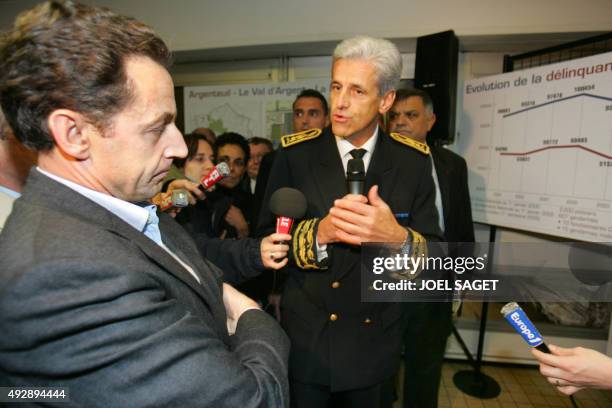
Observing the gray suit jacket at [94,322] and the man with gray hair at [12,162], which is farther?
the man with gray hair at [12,162]

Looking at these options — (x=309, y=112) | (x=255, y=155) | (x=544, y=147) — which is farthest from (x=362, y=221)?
(x=255, y=155)

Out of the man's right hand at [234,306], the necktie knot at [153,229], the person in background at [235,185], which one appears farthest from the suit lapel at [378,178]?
the person in background at [235,185]

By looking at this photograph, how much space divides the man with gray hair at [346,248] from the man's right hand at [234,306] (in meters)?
0.34

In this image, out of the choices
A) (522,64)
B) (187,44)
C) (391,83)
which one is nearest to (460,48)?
(522,64)

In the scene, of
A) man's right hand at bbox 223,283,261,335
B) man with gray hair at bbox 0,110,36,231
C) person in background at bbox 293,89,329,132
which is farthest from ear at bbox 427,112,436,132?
man with gray hair at bbox 0,110,36,231

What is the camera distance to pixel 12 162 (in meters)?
1.03

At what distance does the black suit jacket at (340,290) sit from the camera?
135 centimetres

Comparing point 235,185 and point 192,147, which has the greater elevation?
point 192,147

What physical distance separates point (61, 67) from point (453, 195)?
218 cm

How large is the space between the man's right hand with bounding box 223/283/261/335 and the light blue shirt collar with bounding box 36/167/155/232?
1.02 ft

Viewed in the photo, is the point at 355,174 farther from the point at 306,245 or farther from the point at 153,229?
the point at 153,229

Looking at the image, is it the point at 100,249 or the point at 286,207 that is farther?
the point at 286,207

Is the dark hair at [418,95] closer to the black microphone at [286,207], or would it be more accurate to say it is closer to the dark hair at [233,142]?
the dark hair at [233,142]

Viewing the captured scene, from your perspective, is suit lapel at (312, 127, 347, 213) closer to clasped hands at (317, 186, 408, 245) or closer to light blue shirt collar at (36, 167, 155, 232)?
clasped hands at (317, 186, 408, 245)
